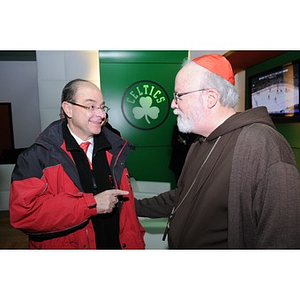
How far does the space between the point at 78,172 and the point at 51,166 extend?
0.14 m

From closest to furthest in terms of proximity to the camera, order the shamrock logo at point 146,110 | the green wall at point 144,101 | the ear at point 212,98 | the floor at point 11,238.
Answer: the ear at point 212,98
the floor at point 11,238
the green wall at point 144,101
the shamrock logo at point 146,110

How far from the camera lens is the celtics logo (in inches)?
182

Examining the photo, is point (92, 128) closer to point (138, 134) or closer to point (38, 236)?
point (38, 236)

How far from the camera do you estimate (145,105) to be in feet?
15.3

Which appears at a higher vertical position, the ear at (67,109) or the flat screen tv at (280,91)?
the flat screen tv at (280,91)

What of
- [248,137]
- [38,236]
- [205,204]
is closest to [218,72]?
[248,137]

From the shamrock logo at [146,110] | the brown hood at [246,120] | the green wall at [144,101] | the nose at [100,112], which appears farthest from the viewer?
the shamrock logo at [146,110]

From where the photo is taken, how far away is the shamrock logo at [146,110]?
4652 millimetres

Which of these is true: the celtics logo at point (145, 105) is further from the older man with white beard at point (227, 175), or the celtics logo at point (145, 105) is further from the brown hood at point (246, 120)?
the brown hood at point (246, 120)

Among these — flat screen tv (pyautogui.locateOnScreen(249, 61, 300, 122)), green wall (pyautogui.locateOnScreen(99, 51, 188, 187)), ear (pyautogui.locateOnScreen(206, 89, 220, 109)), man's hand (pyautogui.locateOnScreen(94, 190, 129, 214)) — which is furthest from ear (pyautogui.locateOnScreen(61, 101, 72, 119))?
green wall (pyautogui.locateOnScreen(99, 51, 188, 187))

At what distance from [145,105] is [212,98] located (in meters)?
3.53

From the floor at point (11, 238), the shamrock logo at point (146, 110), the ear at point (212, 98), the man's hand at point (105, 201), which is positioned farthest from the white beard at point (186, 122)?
the shamrock logo at point (146, 110)

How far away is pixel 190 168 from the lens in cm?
133

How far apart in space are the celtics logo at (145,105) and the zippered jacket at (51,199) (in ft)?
11.0
